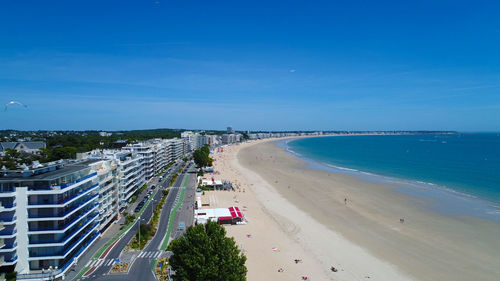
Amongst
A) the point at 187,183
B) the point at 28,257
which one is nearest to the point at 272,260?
the point at 28,257

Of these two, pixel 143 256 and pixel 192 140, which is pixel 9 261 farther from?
pixel 192 140

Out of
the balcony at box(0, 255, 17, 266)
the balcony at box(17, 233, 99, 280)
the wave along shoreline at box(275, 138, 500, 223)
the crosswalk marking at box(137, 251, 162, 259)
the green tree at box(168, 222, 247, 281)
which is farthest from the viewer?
the wave along shoreline at box(275, 138, 500, 223)

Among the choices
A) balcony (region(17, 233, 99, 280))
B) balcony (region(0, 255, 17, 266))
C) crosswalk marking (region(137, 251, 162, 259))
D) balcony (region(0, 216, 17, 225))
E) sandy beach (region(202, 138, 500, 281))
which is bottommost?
sandy beach (region(202, 138, 500, 281))

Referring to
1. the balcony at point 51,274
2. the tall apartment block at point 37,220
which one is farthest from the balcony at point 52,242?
the balcony at point 51,274

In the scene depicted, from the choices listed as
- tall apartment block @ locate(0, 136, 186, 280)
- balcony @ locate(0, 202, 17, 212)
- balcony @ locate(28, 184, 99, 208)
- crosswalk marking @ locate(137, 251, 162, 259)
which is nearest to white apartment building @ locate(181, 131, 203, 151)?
crosswalk marking @ locate(137, 251, 162, 259)

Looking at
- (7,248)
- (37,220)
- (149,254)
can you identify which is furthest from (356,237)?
(7,248)

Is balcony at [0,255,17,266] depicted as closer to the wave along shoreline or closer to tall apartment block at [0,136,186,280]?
tall apartment block at [0,136,186,280]

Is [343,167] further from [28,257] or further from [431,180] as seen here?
[28,257]
